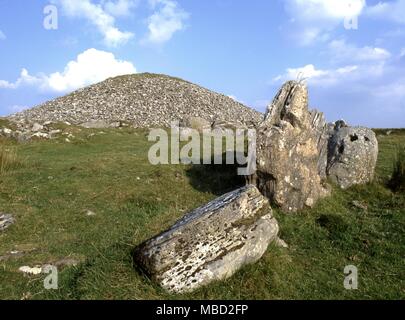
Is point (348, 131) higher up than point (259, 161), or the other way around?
point (348, 131)

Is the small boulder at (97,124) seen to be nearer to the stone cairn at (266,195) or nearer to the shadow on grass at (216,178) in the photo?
the shadow on grass at (216,178)

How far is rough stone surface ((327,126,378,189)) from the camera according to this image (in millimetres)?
16953

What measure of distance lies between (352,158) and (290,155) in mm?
3585

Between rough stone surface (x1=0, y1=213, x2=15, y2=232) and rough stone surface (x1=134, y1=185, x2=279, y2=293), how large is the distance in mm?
6465

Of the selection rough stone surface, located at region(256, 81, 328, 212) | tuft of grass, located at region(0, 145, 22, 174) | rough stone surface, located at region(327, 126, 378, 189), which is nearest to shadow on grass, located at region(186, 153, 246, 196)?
rough stone surface, located at region(256, 81, 328, 212)

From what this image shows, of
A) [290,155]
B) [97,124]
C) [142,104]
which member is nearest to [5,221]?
[290,155]

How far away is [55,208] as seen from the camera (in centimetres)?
1533

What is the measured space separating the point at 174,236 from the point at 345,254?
16.5ft

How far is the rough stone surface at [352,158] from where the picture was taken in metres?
17.0

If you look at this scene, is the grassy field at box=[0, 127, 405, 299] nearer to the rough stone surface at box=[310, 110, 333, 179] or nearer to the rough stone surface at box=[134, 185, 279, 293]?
the rough stone surface at box=[134, 185, 279, 293]

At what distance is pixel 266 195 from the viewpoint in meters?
14.8

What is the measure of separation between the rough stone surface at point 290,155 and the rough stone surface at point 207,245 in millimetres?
4457
